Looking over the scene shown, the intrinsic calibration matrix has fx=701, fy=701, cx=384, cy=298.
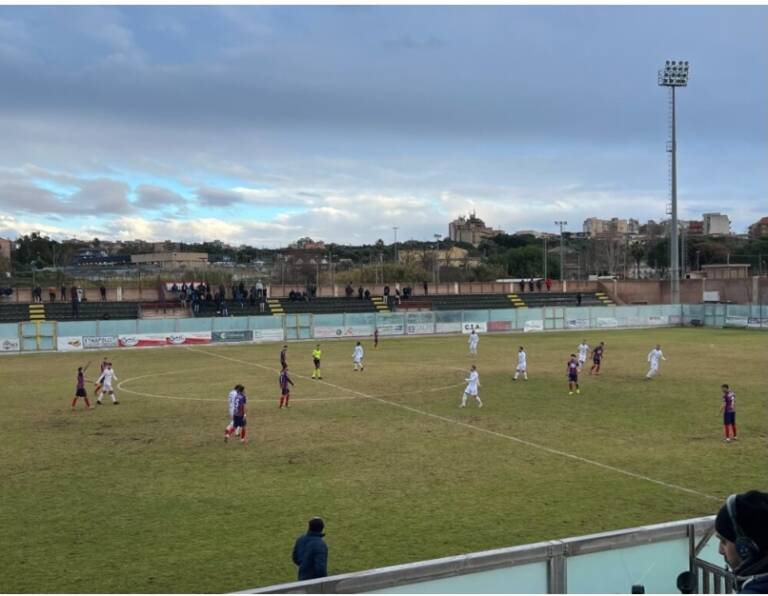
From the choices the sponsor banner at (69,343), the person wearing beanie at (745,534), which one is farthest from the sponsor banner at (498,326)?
the person wearing beanie at (745,534)

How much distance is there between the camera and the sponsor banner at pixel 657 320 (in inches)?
2672

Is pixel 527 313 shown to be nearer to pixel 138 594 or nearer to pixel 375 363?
pixel 375 363

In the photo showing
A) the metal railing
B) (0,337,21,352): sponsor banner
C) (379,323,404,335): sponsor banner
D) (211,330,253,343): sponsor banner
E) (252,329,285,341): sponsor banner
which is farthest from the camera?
(379,323,404,335): sponsor banner

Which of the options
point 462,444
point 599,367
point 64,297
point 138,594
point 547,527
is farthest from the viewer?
point 64,297

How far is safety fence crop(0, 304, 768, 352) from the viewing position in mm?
50125

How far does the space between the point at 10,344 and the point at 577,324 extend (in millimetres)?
47388

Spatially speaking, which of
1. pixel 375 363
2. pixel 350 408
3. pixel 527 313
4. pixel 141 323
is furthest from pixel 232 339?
pixel 350 408

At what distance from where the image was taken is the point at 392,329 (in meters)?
59.8

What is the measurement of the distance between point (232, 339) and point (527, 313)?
88.0 feet

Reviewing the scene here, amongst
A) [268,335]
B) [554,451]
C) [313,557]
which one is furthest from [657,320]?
[313,557]

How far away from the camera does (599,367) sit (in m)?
35.4

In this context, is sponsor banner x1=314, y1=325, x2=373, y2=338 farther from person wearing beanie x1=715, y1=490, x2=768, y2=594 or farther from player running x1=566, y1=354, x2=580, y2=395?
person wearing beanie x1=715, y1=490, x2=768, y2=594

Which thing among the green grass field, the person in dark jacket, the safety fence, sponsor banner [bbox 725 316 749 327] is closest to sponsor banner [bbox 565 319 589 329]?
the safety fence

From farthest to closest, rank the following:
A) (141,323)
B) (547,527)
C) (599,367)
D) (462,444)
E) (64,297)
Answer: (64,297) < (141,323) < (599,367) < (462,444) < (547,527)
